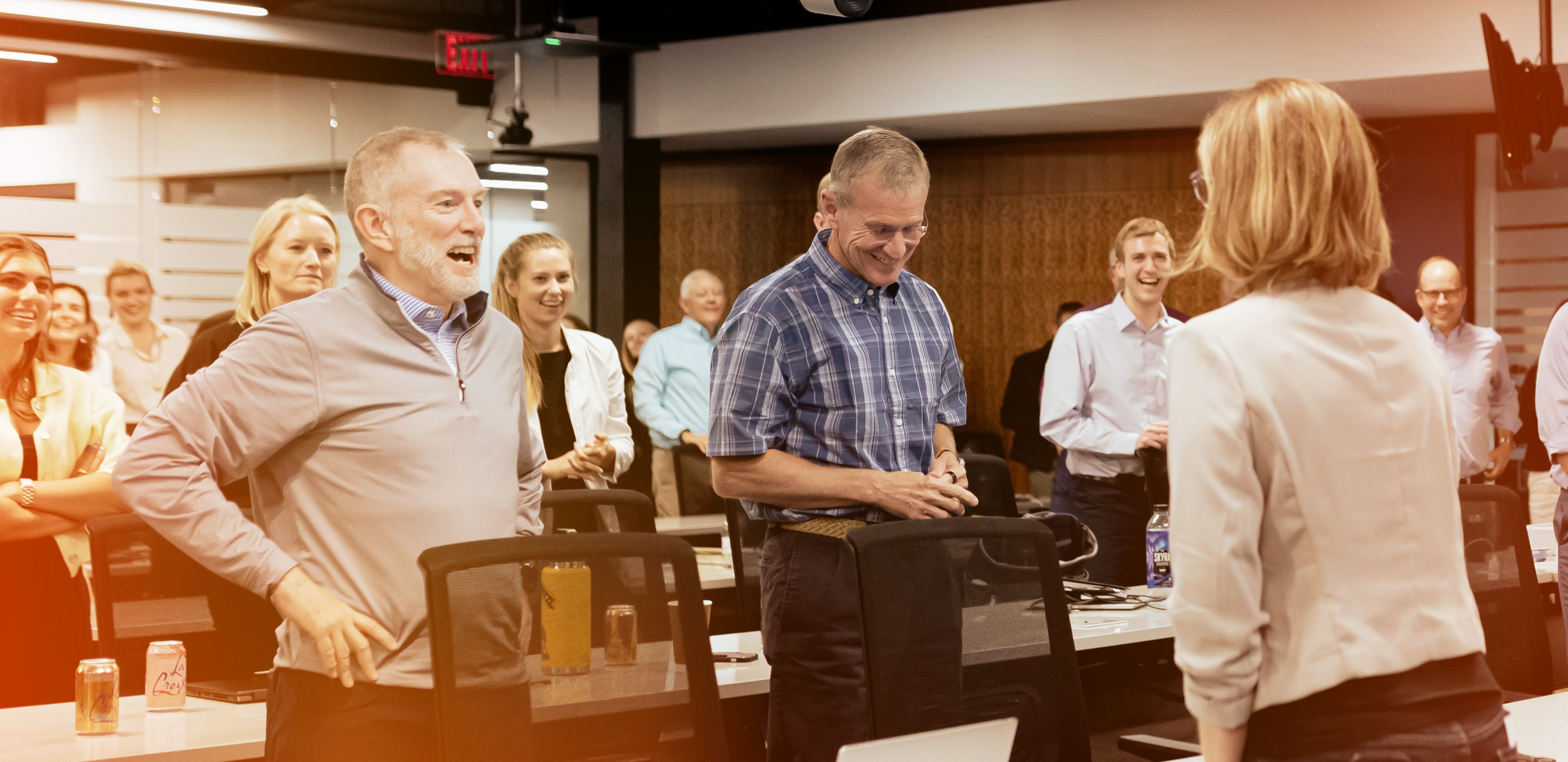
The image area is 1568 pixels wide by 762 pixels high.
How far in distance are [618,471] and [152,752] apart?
2.44m

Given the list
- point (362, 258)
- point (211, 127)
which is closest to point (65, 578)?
point (362, 258)

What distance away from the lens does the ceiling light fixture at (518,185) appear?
32.3 ft

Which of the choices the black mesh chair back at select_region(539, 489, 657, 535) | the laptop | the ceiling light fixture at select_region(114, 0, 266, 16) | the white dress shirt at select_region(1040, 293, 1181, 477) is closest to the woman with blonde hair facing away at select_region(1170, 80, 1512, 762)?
the laptop

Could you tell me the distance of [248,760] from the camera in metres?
2.34

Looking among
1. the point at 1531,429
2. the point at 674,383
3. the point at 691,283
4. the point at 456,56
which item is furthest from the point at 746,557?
the point at 456,56

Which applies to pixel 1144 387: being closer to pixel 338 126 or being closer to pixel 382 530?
pixel 382 530

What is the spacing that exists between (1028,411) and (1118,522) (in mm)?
4287

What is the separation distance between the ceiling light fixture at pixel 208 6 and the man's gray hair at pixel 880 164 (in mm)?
7209

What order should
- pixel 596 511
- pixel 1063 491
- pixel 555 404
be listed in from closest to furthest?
1. pixel 596 511
2. pixel 555 404
3. pixel 1063 491

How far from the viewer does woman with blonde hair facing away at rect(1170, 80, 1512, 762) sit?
1.42 meters

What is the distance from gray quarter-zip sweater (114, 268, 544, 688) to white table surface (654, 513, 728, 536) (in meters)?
2.94

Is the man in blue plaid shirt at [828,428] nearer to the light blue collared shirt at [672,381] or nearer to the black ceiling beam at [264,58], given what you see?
the light blue collared shirt at [672,381]

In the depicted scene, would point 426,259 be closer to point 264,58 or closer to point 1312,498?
point 1312,498

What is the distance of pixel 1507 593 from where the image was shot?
3.11m
